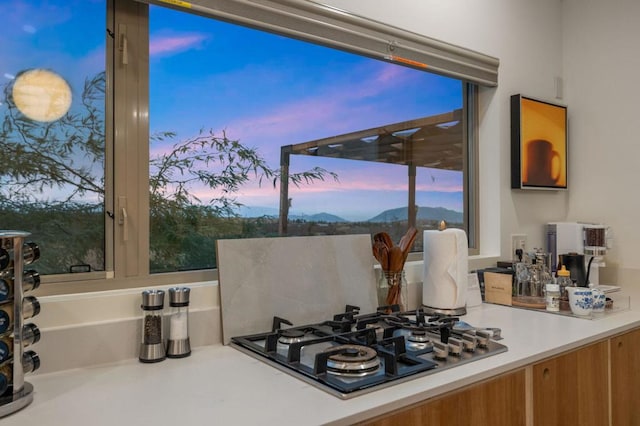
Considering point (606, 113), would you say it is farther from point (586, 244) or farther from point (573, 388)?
point (573, 388)

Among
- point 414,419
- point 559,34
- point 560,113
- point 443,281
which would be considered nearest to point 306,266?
point 443,281

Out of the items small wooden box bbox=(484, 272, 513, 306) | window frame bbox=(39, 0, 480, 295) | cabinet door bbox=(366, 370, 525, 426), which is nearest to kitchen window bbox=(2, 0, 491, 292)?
window frame bbox=(39, 0, 480, 295)

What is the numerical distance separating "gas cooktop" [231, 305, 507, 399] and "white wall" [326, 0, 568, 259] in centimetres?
101

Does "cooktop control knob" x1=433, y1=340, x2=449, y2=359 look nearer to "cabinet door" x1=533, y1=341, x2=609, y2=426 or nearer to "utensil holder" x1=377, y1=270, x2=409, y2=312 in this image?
"cabinet door" x1=533, y1=341, x2=609, y2=426

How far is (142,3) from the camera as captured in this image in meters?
1.47

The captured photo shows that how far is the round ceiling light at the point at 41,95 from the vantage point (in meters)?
1.33

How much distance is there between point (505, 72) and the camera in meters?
2.46

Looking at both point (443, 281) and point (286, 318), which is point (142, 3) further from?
point (443, 281)

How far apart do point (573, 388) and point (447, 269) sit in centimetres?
58

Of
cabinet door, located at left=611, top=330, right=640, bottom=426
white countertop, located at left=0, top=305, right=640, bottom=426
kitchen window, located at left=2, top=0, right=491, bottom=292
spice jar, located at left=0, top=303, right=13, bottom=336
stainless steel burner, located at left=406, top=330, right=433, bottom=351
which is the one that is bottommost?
cabinet door, located at left=611, top=330, right=640, bottom=426

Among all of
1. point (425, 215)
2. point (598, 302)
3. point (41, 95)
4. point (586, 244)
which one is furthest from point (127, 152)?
point (586, 244)

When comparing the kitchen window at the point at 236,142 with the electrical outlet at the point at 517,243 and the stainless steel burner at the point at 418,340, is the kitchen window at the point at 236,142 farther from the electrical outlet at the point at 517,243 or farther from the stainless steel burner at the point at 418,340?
the stainless steel burner at the point at 418,340

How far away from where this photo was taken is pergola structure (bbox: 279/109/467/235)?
1926 mm

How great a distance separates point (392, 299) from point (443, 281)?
216 millimetres
